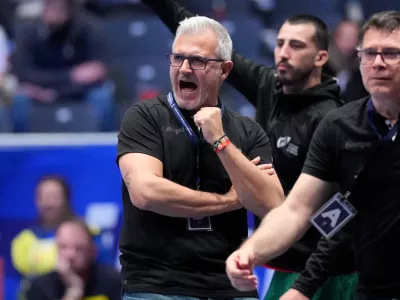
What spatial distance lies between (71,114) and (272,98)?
297cm

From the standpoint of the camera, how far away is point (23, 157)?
708 centimetres

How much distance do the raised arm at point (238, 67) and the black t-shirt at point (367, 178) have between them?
1913mm

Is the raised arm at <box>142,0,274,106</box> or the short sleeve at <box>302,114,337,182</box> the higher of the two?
the raised arm at <box>142,0,274,106</box>

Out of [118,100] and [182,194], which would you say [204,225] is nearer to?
[182,194]

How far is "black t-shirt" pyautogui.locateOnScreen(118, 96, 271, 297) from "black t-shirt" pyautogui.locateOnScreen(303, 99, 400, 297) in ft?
1.92

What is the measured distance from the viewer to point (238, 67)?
19.4 ft

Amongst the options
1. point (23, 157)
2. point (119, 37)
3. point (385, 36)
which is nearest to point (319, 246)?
point (385, 36)

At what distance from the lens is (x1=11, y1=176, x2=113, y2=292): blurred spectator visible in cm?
693

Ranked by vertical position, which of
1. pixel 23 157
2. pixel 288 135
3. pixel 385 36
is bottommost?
pixel 23 157

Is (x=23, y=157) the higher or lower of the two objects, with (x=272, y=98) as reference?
lower

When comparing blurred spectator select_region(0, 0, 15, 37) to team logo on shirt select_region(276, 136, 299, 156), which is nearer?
team logo on shirt select_region(276, 136, 299, 156)

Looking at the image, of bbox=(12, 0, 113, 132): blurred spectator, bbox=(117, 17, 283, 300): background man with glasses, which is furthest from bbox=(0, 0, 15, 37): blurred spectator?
bbox=(117, 17, 283, 300): background man with glasses

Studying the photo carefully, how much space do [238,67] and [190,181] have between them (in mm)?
1743

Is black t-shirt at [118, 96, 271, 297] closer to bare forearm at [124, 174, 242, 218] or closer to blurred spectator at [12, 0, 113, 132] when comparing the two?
bare forearm at [124, 174, 242, 218]
